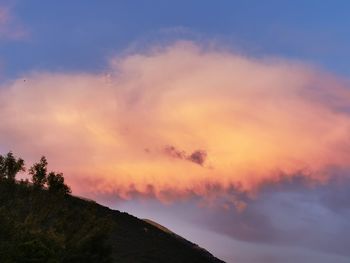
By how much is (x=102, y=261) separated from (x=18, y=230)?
9.34m

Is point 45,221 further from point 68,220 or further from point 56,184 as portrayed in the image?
point 56,184

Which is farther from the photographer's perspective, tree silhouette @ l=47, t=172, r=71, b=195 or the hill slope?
tree silhouette @ l=47, t=172, r=71, b=195

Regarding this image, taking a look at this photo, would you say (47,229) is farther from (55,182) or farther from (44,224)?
(55,182)

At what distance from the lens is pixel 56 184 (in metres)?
60.5

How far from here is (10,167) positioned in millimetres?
61812

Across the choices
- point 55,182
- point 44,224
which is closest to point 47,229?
point 44,224

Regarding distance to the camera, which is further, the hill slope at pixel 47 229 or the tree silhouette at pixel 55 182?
the tree silhouette at pixel 55 182

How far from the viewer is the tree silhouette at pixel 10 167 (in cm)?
6156

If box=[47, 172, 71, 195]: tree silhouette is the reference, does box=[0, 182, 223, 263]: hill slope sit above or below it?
below

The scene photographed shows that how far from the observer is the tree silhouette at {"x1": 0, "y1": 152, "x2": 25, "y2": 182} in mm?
61562

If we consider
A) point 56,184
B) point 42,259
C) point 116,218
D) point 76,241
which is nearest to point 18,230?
point 42,259

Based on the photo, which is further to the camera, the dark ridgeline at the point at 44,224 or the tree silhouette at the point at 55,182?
the tree silhouette at the point at 55,182

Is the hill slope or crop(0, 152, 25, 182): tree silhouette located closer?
the hill slope

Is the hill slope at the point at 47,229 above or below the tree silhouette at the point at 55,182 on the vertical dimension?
below
